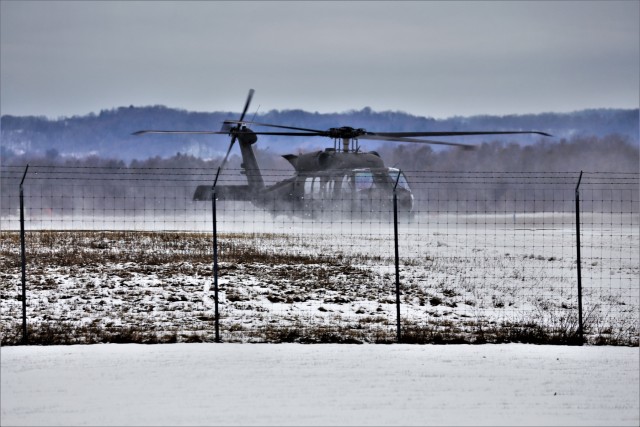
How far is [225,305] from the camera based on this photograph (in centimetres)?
1255

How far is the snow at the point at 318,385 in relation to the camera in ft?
21.3

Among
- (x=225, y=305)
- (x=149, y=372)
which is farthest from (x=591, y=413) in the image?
(x=225, y=305)

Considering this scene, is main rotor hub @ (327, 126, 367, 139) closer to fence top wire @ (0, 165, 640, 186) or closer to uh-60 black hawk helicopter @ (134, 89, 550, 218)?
uh-60 black hawk helicopter @ (134, 89, 550, 218)

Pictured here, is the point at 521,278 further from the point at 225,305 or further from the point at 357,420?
the point at 357,420

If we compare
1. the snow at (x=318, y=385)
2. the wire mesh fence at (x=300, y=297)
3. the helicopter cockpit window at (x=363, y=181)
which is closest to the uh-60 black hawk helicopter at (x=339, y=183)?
the helicopter cockpit window at (x=363, y=181)

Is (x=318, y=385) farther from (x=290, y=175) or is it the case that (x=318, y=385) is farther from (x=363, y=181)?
(x=363, y=181)

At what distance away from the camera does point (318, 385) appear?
7.44 m

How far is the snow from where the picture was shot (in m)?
6.50

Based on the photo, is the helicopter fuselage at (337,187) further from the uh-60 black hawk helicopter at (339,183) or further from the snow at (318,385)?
the snow at (318,385)

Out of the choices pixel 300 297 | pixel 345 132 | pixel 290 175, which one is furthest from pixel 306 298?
pixel 345 132

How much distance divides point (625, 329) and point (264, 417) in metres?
6.40

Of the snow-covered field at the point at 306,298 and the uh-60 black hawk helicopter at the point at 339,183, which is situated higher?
the uh-60 black hawk helicopter at the point at 339,183

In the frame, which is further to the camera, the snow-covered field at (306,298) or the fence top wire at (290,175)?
the snow-covered field at (306,298)

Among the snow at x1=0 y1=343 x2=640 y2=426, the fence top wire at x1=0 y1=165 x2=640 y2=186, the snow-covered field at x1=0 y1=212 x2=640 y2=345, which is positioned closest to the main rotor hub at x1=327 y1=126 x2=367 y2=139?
the fence top wire at x1=0 y1=165 x2=640 y2=186
